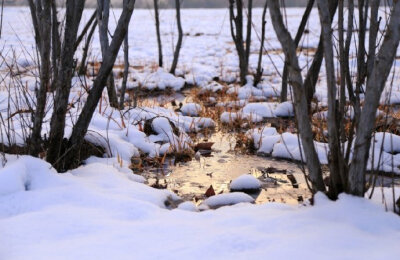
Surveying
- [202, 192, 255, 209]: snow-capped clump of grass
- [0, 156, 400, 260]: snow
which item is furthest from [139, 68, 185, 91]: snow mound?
[0, 156, 400, 260]: snow

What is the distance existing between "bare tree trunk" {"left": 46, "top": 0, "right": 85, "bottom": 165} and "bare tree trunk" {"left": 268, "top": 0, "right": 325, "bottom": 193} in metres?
1.33

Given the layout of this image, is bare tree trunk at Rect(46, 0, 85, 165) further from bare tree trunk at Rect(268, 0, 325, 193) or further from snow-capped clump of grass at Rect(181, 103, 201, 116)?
snow-capped clump of grass at Rect(181, 103, 201, 116)

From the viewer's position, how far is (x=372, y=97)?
2.14 meters

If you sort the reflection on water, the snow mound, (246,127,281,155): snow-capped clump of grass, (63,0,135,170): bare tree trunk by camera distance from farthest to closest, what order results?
1. the snow mound
2. (246,127,281,155): snow-capped clump of grass
3. the reflection on water
4. (63,0,135,170): bare tree trunk

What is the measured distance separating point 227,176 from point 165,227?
155cm

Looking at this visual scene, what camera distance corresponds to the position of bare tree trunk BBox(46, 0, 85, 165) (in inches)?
113

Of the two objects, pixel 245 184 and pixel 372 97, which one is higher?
pixel 372 97

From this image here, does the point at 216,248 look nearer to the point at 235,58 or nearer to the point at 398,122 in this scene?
the point at 398,122

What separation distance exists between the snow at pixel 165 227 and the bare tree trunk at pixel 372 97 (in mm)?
124

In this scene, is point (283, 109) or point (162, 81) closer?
point (283, 109)

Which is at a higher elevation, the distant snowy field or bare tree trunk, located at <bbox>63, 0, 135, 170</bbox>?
bare tree trunk, located at <bbox>63, 0, 135, 170</bbox>

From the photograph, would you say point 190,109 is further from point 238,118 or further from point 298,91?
point 298,91

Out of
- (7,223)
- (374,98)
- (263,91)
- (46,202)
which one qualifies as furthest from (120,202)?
(263,91)

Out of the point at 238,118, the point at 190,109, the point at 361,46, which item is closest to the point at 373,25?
the point at 361,46
